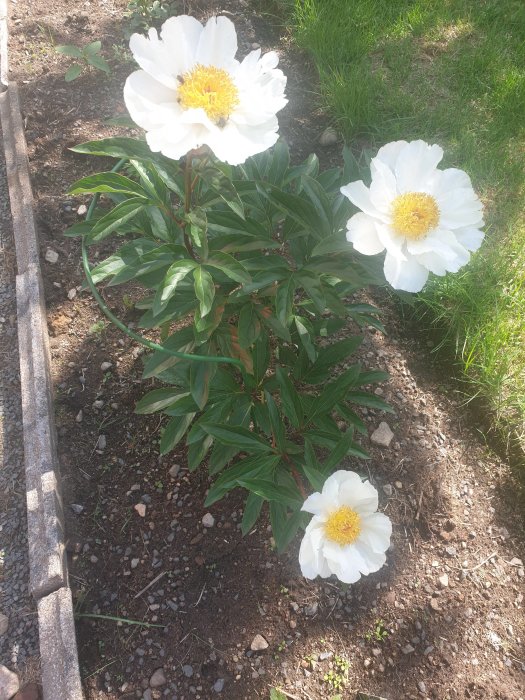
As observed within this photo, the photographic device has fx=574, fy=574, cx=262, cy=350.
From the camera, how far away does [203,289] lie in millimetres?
1365

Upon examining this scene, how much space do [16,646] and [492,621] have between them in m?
1.59

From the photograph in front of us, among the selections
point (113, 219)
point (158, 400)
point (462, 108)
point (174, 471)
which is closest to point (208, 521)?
point (174, 471)

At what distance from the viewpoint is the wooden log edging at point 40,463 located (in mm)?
1780

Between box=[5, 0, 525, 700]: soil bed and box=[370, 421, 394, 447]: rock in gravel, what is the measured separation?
1.4 inches

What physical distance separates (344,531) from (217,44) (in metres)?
1.12

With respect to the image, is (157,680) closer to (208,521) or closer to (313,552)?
(208,521)

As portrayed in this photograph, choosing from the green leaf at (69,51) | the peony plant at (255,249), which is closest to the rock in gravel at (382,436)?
the peony plant at (255,249)

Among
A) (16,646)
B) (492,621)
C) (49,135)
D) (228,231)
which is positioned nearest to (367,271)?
(228,231)

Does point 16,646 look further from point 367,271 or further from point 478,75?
point 478,75

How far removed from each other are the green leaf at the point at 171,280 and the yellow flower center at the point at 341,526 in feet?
2.07

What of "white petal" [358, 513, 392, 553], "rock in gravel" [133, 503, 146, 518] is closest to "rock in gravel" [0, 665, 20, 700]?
"rock in gravel" [133, 503, 146, 518]

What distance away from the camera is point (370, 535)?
1371 millimetres

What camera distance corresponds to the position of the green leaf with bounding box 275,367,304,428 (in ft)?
5.46

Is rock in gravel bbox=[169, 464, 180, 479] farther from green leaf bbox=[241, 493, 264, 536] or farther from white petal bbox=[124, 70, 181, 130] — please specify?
white petal bbox=[124, 70, 181, 130]
